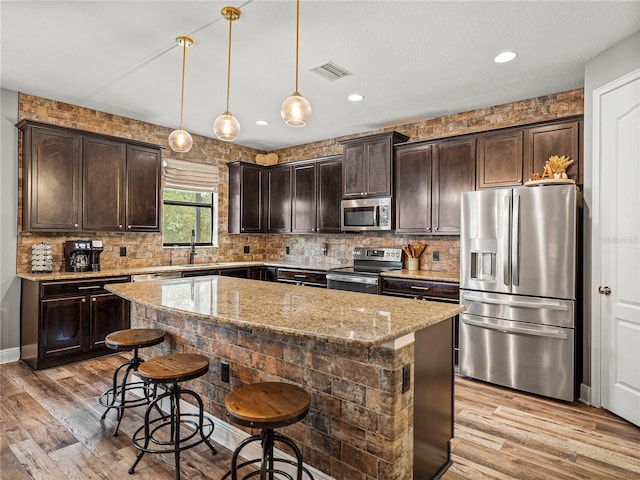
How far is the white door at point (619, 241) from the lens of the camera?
279 centimetres

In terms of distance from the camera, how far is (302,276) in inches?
212

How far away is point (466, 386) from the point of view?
11.6 feet

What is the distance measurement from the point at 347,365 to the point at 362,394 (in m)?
0.14

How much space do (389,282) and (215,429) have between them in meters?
2.49

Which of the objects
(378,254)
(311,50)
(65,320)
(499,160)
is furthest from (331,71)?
(65,320)

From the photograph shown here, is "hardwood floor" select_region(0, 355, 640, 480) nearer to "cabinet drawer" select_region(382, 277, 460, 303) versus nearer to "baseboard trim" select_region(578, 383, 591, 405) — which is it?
"baseboard trim" select_region(578, 383, 591, 405)

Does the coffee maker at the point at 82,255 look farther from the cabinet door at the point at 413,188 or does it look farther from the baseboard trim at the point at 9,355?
the cabinet door at the point at 413,188

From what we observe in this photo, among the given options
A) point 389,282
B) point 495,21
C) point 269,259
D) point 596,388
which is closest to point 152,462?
point 389,282

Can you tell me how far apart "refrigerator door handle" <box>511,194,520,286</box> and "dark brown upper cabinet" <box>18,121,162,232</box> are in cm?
416

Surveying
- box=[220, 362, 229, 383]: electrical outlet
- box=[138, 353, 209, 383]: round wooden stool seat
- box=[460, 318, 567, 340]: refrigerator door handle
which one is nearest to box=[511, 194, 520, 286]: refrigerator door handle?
box=[460, 318, 567, 340]: refrigerator door handle

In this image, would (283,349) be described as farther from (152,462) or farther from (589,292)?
(589,292)

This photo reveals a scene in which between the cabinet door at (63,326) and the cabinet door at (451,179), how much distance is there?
13.0 ft

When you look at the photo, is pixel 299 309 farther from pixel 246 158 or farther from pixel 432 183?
pixel 246 158

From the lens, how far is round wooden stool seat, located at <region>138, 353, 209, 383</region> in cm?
209
